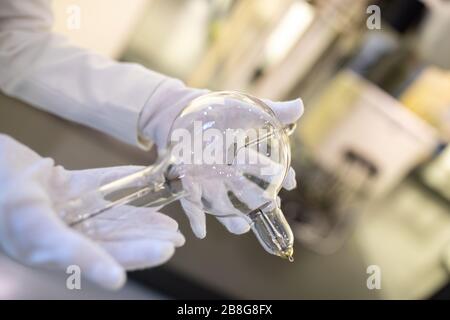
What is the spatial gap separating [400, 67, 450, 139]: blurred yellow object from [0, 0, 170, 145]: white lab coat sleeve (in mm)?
1282

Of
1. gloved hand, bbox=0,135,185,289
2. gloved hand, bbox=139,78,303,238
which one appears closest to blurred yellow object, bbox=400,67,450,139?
gloved hand, bbox=139,78,303,238

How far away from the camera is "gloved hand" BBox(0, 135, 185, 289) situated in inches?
10.2

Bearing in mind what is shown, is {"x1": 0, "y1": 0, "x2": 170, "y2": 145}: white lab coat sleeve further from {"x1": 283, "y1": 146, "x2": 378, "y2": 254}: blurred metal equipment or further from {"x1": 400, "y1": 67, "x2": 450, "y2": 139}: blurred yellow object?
{"x1": 400, "y1": 67, "x2": 450, "y2": 139}: blurred yellow object

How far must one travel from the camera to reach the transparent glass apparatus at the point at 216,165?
1.04ft

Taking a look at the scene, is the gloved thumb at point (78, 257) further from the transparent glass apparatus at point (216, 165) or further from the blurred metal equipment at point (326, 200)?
the blurred metal equipment at point (326, 200)

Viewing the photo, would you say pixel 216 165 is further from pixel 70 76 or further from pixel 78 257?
pixel 70 76

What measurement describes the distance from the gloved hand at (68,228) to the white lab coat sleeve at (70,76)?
126mm

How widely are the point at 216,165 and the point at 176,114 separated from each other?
0.43ft

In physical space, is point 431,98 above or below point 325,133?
above

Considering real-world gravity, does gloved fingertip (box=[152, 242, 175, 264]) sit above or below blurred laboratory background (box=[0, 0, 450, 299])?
above

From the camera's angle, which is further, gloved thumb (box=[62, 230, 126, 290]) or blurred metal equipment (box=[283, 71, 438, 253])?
blurred metal equipment (box=[283, 71, 438, 253])

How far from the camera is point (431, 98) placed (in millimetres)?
1530

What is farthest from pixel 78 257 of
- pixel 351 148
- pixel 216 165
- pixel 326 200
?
pixel 351 148
